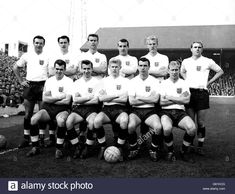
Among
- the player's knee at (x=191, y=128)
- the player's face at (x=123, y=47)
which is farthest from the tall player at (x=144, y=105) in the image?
the player's face at (x=123, y=47)

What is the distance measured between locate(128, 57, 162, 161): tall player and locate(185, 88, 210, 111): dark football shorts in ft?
1.93

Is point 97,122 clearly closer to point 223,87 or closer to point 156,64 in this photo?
point 156,64

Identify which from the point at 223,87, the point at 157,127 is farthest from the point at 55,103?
the point at 223,87

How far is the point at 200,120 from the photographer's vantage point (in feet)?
14.6

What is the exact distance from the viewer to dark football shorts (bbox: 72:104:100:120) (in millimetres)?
4188

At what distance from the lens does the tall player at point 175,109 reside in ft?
12.8

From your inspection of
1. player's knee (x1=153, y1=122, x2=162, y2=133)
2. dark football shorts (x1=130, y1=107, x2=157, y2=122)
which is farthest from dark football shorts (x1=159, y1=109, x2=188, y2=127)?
player's knee (x1=153, y1=122, x2=162, y2=133)

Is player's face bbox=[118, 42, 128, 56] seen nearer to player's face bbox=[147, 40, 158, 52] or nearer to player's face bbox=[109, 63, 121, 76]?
player's face bbox=[147, 40, 158, 52]

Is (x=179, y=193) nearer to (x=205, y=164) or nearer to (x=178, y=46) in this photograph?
(x=205, y=164)

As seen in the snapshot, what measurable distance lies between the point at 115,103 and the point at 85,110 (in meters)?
0.42

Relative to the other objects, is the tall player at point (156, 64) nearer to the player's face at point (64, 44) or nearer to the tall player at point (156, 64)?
the tall player at point (156, 64)

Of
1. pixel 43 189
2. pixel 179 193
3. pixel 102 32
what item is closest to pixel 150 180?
pixel 179 193

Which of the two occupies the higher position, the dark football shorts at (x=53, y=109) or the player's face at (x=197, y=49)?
the player's face at (x=197, y=49)

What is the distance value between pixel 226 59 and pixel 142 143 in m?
17.1
